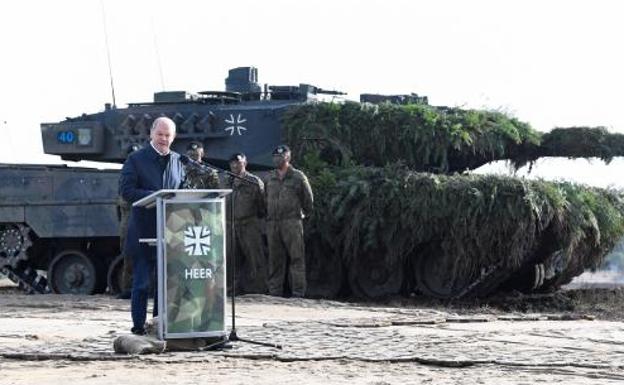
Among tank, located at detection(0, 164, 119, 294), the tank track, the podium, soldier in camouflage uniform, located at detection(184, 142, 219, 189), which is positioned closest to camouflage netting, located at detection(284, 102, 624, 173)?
soldier in camouflage uniform, located at detection(184, 142, 219, 189)

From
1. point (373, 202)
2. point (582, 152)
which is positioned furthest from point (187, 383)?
point (582, 152)

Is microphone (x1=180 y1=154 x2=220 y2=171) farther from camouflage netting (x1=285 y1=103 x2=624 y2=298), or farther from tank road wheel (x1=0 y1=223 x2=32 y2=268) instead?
tank road wheel (x1=0 y1=223 x2=32 y2=268)

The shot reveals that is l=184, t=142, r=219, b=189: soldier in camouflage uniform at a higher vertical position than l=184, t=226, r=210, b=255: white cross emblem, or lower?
higher

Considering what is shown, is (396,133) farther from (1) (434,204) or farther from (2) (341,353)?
(2) (341,353)

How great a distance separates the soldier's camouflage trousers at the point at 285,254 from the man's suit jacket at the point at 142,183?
6772 mm

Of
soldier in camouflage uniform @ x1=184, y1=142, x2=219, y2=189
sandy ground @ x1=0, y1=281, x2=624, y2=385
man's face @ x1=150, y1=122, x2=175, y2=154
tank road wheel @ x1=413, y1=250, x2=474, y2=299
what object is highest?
soldier in camouflage uniform @ x1=184, y1=142, x2=219, y2=189

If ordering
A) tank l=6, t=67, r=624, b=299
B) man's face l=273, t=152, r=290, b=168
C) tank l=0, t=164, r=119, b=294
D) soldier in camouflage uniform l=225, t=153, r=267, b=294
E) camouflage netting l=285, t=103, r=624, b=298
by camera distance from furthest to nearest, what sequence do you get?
1. tank l=0, t=164, r=119, b=294
2. tank l=6, t=67, r=624, b=299
3. camouflage netting l=285, t=103, r=624, b=298
4. soldier in camouflage uniform l=225, t=153, r=267, b=294
5. man's face l=273, t=152, r=290, b=168

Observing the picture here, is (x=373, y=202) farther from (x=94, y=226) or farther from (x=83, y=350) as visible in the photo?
(x=83, y=350)

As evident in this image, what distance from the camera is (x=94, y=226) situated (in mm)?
18766

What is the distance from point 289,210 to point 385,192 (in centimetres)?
159

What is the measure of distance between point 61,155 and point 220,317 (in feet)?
37.8

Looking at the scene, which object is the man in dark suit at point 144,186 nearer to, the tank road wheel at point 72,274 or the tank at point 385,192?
the tank at point 385,192

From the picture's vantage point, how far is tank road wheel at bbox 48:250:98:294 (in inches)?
754

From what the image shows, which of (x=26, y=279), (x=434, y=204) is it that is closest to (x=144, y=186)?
(x=434, y=204)
